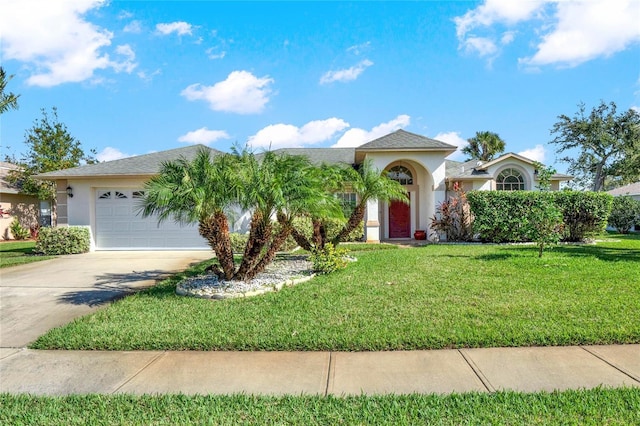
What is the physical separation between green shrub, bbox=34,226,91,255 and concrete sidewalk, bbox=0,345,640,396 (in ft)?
39.8

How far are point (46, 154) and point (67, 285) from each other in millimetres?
23775

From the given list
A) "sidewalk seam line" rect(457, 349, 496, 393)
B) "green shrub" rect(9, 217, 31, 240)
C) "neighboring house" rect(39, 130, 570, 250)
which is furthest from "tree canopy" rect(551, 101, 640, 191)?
"green shrub" rect(9, 217, 31, 240)

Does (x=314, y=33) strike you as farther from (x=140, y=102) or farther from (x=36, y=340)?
(x=36, y=340)

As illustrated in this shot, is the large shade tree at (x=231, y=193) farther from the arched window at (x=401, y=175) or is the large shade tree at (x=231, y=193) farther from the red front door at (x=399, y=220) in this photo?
the red front door at (x=399, y=220)

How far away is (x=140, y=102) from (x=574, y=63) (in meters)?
18.1

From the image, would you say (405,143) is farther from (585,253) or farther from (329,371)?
(329,371)

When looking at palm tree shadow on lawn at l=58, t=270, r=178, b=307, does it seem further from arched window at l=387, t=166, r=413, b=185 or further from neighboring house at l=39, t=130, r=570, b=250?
arched window at l=387, t=166, r=413, b=185

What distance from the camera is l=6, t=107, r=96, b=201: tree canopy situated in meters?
25.5

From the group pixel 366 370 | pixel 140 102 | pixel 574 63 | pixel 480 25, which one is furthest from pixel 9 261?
pixel 574 63

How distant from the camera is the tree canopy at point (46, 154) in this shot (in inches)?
1003

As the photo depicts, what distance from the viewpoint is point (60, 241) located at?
15.2 meters

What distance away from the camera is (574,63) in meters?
15.2

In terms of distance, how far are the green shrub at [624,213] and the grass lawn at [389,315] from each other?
18.5 m

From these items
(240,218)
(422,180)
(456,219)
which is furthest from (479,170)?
(240,218)
